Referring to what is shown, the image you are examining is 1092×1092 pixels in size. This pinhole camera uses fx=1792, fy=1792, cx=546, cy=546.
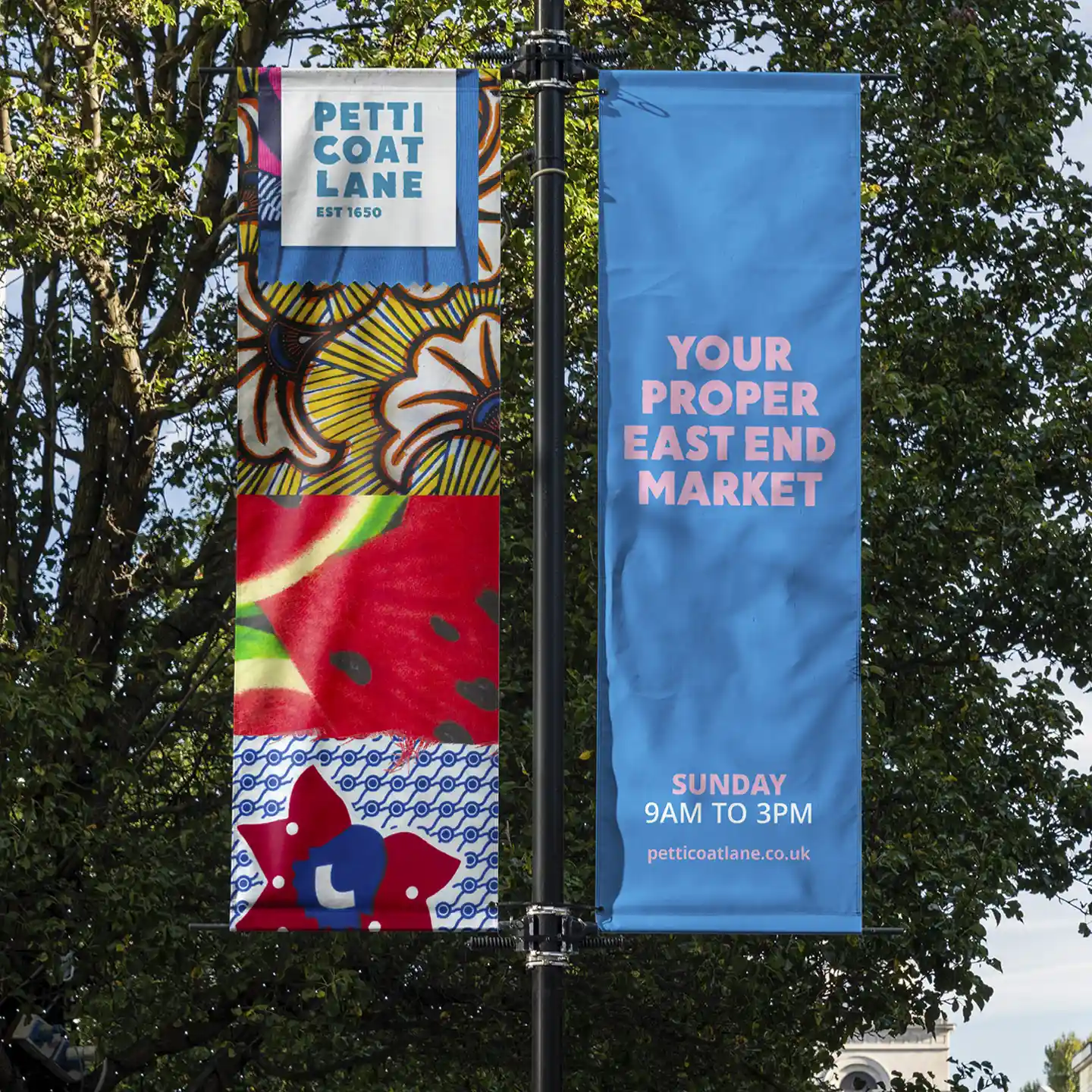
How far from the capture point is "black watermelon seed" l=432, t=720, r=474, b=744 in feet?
23.5

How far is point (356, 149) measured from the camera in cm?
750

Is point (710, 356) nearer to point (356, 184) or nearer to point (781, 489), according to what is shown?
point (781, 489)

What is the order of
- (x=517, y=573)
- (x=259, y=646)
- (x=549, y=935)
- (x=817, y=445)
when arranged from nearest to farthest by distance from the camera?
(x=549, y=935) < (x=817, y=445) < (x=259, y=646) < (x=517, y=573)

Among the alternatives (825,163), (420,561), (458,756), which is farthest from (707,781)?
(825,163)

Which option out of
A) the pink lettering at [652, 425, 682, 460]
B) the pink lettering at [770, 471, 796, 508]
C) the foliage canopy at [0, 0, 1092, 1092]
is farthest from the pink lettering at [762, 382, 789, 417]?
the foliage canopy at [0, 0, 1092, 1092]

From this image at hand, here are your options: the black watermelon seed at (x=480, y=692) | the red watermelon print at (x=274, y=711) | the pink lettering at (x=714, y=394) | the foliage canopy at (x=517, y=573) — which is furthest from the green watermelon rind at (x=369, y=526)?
the foliage canopy at (x=517, y=573)

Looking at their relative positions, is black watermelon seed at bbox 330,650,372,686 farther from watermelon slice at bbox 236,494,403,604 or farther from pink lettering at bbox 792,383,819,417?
pink lettering at bbox 792,383,819,417

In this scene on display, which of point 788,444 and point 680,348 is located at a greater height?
point 680,348

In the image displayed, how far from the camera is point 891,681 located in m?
16.3

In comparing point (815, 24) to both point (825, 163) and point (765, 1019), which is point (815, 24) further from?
point (825, 163)

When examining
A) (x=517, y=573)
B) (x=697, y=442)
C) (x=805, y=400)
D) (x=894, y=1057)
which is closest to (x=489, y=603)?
(x=697, y=442)

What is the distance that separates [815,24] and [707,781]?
12.7m

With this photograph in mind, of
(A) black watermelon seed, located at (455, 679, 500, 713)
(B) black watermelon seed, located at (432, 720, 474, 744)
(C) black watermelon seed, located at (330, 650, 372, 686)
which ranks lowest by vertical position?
(B) black watermelon seed, located at (432, 720, 474, 744)

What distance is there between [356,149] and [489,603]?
1985 mm
